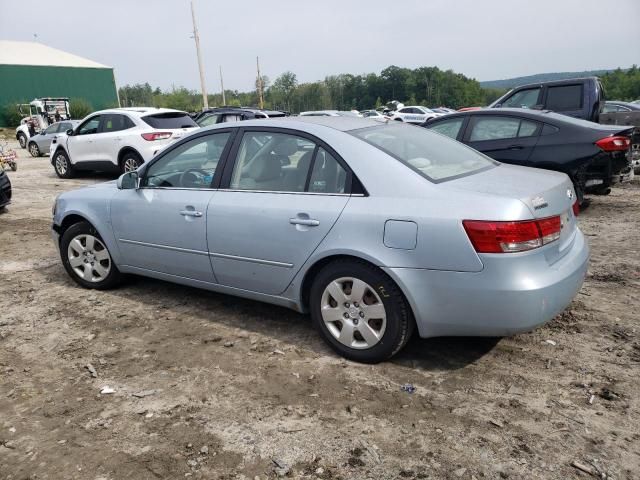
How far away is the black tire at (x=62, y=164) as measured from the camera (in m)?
13.2

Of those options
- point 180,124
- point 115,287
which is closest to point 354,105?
point 180,124

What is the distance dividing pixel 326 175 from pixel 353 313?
925 mm

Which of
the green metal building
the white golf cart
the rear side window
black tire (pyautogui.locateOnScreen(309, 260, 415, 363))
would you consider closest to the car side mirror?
black tire (pyautogui.locateOnScreen(309, 260, 415, 363))

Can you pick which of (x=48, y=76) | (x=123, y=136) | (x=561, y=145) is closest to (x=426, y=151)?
(x=561, y=145)

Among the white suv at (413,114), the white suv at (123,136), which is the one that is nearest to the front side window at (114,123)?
the white suv at (123,136)

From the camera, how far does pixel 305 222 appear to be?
3.39 meters

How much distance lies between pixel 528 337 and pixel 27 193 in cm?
1126

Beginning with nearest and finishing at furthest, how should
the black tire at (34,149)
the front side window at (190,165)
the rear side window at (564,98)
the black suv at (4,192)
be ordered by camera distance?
the front side window at (190,165), the black suv at (4,192), the rear side window at (564,98), the black tire at (34,149)

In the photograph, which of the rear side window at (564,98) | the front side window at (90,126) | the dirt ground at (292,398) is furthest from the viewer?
the front side window at (90,126)

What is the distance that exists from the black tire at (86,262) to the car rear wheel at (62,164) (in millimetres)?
9180

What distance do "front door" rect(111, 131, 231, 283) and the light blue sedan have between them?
1 cm

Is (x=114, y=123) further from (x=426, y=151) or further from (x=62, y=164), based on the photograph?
(x=426, y=151)

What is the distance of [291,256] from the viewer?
350 cm

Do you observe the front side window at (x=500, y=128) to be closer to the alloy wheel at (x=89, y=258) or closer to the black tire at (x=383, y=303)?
the black tire at (x=383, y=303)
